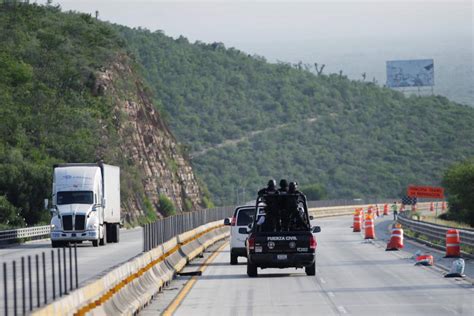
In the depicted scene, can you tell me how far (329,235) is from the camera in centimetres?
6384

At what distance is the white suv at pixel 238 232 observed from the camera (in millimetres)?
35800

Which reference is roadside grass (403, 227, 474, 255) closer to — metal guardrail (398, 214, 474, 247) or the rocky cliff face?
metal guardrail (398, 214, 474, 247)

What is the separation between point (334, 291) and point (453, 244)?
11.9 metres

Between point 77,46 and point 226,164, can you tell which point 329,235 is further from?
point 226,164

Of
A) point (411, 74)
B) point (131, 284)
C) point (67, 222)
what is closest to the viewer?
point (131, 284)

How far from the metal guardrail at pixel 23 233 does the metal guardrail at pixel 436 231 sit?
1816cm

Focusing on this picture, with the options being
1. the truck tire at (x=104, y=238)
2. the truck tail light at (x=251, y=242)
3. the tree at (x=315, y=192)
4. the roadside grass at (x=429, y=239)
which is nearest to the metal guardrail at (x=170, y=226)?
the truck tail light at (x=251, y=242)

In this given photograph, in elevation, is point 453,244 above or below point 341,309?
above

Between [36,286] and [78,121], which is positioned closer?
[36,286]

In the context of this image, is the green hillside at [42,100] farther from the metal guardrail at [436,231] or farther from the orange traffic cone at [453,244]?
the orange traffic cone at [453,244]

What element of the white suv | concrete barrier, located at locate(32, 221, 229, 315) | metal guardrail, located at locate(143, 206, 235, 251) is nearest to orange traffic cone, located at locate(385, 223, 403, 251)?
metal guardrail, located at locate(143, 206, 235, 251)

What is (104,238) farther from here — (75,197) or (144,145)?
(144,145)

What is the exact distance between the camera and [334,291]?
26281 millimetres

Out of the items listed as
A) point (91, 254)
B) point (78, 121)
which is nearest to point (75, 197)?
point (91, 254)
